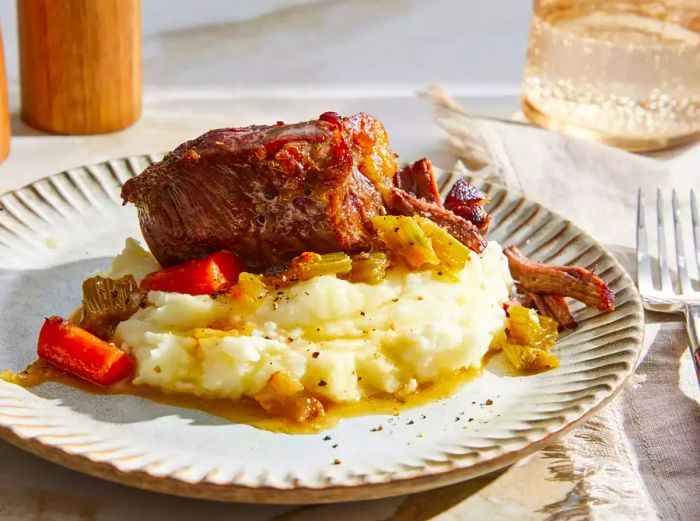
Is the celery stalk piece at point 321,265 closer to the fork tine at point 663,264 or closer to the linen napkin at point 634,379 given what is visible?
the linen napkin at point 634,379

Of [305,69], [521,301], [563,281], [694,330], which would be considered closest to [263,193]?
[521,301]

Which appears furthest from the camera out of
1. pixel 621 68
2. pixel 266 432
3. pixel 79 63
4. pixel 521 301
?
pixel 621 68

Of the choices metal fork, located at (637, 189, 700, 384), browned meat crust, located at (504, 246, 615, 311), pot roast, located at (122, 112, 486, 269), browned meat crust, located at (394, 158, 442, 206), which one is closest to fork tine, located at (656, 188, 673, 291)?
metal fork, located at (637, 189, 700, 384)

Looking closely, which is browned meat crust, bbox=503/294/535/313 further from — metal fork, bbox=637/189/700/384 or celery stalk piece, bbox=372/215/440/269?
metal fork, bbox=637/189/700/384

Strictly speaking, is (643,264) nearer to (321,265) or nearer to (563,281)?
(563,281)

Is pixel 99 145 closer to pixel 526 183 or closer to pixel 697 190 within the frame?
pixel 526 183

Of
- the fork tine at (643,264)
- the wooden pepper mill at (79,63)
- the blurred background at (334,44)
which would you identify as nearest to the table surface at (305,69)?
the blurred background at (334,44)

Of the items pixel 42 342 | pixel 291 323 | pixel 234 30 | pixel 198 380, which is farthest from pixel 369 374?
pixel 234 30
